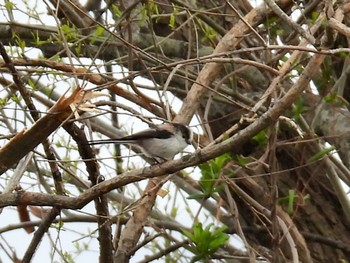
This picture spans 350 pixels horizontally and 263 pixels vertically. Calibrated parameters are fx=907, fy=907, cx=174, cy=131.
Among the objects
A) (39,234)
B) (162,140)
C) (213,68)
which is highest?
(213,68)

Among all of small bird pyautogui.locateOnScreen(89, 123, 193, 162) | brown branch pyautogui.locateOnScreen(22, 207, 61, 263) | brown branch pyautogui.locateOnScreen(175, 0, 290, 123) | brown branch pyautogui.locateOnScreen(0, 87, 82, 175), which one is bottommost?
brown branch pyautogui.locateOnScreen(22, 207, 61, 263)

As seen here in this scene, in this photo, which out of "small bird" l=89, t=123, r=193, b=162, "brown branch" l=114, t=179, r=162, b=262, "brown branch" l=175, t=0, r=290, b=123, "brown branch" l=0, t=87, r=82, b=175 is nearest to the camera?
"brown branch" l=0, t=87, r=82, b=175

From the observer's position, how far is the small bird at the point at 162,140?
4430mm

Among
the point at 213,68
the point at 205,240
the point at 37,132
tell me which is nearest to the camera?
the point at 37,132

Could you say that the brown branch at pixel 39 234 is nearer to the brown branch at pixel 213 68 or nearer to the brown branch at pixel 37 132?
the brown branch at pixel 37 132

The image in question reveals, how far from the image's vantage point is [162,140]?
178 inches

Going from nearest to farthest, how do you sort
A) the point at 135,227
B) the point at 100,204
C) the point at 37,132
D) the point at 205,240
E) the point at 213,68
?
the point at 37,132
the point at 100,204
the point at 135,227
the point at 205,240
the point at 213,68

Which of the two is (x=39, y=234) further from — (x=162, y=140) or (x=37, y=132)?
(x=162, y=140)

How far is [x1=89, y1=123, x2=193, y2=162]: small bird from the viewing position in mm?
4430

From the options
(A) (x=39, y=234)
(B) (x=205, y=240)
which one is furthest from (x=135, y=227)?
(A) (x=39, y=234)

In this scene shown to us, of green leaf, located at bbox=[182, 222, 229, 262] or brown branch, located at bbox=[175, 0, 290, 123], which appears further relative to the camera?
brown branch, located at bbox=[175, 0, 290, 123]

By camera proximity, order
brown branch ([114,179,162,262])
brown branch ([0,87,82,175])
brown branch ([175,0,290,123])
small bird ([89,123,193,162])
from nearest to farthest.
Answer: brown branch ([0,87,82,175]) < brown branch ([114,179,162,262]) < small bird ([89,123,193,162]) < brown branch ([175,0,290,123])

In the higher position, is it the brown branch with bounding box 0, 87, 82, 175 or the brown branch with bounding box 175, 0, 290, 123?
the brown branch with bounding box 175, 0, 290, 123

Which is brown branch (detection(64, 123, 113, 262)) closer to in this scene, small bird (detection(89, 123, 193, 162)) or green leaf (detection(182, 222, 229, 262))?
small bird (detection(89, 123, 193, 162))
